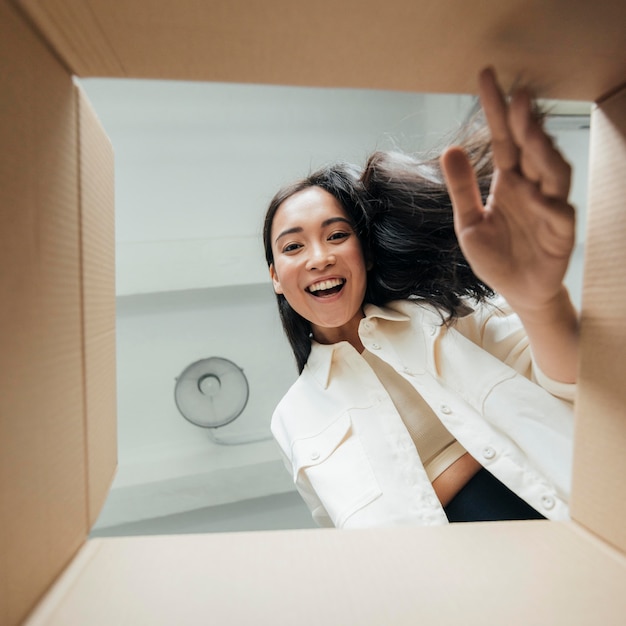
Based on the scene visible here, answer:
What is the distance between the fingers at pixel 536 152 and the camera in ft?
0.96

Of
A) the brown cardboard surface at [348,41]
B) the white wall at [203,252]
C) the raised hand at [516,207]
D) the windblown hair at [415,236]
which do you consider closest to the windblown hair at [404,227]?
the windblown hair at [415,236]

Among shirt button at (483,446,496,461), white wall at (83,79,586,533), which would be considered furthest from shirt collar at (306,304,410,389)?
white wall at (83,79,586,533)

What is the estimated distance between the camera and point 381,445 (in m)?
0.96

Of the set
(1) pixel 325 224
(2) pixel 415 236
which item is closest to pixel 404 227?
(2) pixel 415 236

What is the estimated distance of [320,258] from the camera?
1108 mm

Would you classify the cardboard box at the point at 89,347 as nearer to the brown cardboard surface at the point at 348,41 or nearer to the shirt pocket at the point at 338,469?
the brown cardboard surface at the point at 348,41

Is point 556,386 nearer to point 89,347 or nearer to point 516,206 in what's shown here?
point 516,206

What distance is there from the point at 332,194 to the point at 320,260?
0.18 metres

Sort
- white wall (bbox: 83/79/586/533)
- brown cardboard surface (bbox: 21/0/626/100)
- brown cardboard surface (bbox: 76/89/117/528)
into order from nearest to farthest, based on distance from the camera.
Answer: brown cardboard surface (bbox: 21/0/626/100) < brown cardboard surface (bbox: 76/89/117/528) < white wall (bbox: 83/79/586/533)

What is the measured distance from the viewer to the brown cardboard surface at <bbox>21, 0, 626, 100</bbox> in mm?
262

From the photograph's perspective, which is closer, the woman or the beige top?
the woman

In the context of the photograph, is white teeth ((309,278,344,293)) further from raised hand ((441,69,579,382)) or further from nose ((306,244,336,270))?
raised hand ((441,69,579,382))

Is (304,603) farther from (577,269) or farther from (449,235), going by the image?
(577,269)

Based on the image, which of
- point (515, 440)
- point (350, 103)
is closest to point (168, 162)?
point (350, 103)
